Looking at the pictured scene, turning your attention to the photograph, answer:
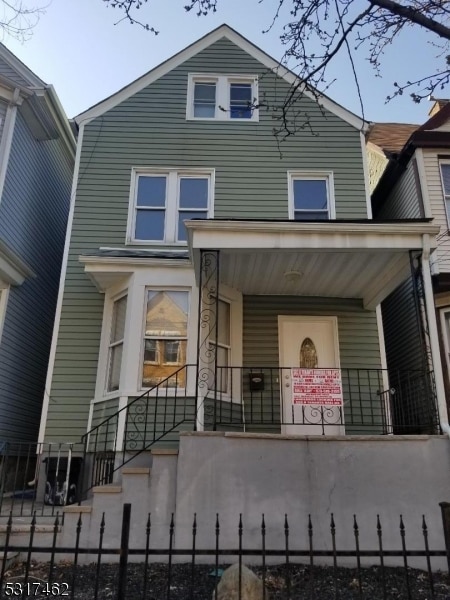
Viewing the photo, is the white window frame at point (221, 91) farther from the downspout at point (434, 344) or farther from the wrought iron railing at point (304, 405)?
the wrought iron railing at point (304, 405)

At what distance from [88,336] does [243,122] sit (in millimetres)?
5214

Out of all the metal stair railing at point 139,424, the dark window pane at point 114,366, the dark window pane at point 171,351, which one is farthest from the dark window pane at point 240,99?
the metal stair railing at point 139,424

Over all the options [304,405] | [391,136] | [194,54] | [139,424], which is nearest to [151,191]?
[194,54]

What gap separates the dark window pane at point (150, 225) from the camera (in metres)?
9.03

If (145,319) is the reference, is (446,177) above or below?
above

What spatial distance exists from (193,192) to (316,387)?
15.4 ft

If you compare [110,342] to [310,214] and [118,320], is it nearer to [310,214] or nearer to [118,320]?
[118,320]

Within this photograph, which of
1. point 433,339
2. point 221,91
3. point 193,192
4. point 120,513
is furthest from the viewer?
point 221,91

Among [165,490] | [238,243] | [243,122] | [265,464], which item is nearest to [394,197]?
[243,122]

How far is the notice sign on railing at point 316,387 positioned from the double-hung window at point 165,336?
75.2 inches

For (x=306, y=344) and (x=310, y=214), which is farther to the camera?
(x=310, y=214)

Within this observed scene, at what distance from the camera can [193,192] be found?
9352mm

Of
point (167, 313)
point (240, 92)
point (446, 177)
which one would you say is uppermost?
point (240, 92)

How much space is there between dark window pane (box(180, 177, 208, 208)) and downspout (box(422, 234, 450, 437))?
432cm
